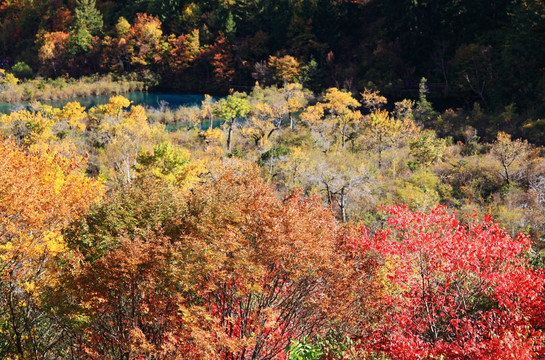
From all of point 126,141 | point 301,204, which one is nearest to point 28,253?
point 301,204

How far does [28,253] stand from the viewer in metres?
13.5

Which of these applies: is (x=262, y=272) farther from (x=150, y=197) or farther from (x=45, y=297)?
(x=45, y=297)

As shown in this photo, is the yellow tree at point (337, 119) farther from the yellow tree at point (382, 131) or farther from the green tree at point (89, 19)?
the green tree at point (89, 19)

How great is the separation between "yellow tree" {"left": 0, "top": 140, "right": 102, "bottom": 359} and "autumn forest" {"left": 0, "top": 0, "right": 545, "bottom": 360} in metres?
0.10

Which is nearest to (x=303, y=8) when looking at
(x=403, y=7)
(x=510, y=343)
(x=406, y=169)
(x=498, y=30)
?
(x=403, y=7)

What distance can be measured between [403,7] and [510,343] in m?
54.2

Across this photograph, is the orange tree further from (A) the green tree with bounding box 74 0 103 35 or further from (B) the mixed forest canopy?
(A) the green tree with bounding box 74 0 103 35

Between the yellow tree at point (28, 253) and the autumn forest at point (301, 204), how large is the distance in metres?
0.10

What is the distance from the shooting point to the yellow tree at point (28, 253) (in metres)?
11.1

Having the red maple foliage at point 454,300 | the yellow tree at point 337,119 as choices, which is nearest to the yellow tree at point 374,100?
the yellow tree at point 337,119

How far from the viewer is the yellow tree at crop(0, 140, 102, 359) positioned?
438 inches

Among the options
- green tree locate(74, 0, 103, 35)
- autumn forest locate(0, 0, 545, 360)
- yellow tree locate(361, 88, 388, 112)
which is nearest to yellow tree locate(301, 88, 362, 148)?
autumn forest locate(0, 0, 545, 360)

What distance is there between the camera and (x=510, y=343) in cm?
662

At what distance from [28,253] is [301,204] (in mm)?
9647
